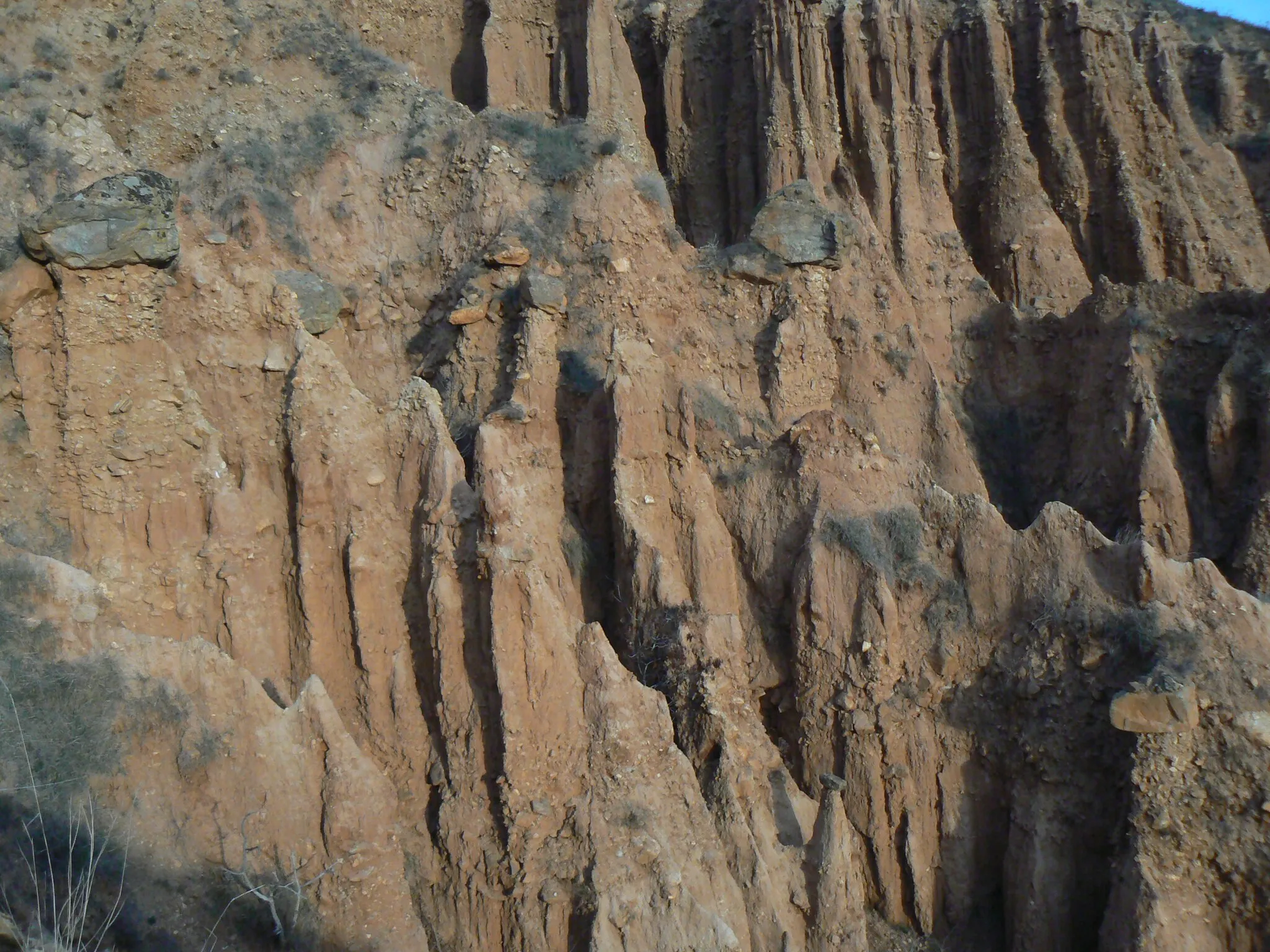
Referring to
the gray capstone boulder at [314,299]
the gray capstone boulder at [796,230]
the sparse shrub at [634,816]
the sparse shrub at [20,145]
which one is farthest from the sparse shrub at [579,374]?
the sparse shrub at [20,145]

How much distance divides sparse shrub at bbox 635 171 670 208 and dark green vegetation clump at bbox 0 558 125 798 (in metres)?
11.1

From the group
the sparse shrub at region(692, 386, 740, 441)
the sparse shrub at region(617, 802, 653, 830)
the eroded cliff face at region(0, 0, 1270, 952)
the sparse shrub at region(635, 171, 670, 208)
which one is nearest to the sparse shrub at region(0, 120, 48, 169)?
the eroded cliff face at region(0, 0, 1270, 952)

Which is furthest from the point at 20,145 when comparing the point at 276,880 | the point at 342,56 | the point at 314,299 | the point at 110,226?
the point at 276,880

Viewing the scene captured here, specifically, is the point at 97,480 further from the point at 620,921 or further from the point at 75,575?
the point at 620,921

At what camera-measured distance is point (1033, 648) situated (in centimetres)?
1202

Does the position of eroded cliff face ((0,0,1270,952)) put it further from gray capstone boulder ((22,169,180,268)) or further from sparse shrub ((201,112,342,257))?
gray capstone boulder ((22,169,180,268))

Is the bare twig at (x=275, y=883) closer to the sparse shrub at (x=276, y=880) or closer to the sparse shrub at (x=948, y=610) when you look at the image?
the sparse shrub at (x=276, y=880)

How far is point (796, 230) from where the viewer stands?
57.6 feet

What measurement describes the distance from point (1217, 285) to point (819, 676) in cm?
1521

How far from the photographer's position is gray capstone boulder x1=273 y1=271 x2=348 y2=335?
47.3ft

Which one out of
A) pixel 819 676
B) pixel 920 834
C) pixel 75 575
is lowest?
pixel 920 834

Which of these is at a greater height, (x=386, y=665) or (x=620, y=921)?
(x=386, y=665)

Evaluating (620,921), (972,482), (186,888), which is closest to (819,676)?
(620,921)

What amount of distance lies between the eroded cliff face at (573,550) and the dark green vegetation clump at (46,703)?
47 millimetres
